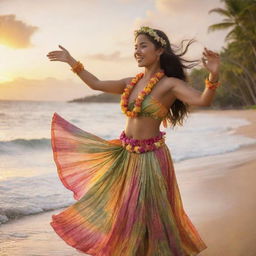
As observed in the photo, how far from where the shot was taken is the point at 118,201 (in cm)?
334

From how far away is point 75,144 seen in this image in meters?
3.62

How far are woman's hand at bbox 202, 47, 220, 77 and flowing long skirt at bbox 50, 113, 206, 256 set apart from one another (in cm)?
76

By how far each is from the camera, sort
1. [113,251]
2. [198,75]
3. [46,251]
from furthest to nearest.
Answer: [198,75] < [46,251] < [113,251]

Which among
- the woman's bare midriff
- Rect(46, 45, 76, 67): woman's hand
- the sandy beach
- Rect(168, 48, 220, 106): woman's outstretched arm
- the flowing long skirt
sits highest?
Rect(46, 45, 76, 67): woman's hand

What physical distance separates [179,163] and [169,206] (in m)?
6.62

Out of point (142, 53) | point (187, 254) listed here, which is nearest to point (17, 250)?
point (187, 254)

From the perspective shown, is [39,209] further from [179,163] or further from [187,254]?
[179,163]

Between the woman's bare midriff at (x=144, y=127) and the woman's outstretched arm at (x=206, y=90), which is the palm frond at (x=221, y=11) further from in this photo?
the woman's outstretched arm at (x=206, y=90)

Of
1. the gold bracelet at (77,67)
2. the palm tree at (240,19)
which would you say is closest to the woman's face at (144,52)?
the gold bracelet at (77,67)

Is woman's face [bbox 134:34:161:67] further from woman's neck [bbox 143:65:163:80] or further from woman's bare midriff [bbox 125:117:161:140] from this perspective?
woman's bare midriff [bbox 125:117:161:140]

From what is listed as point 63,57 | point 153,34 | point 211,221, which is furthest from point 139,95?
point 211,221

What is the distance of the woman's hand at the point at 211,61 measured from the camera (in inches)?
111

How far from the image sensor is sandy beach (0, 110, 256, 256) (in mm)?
4043

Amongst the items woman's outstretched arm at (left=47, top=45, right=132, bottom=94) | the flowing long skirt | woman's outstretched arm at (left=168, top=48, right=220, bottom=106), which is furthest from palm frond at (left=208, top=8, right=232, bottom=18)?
woman's outstretched arm at (left=168, top=48, right=220, bottom=106)
